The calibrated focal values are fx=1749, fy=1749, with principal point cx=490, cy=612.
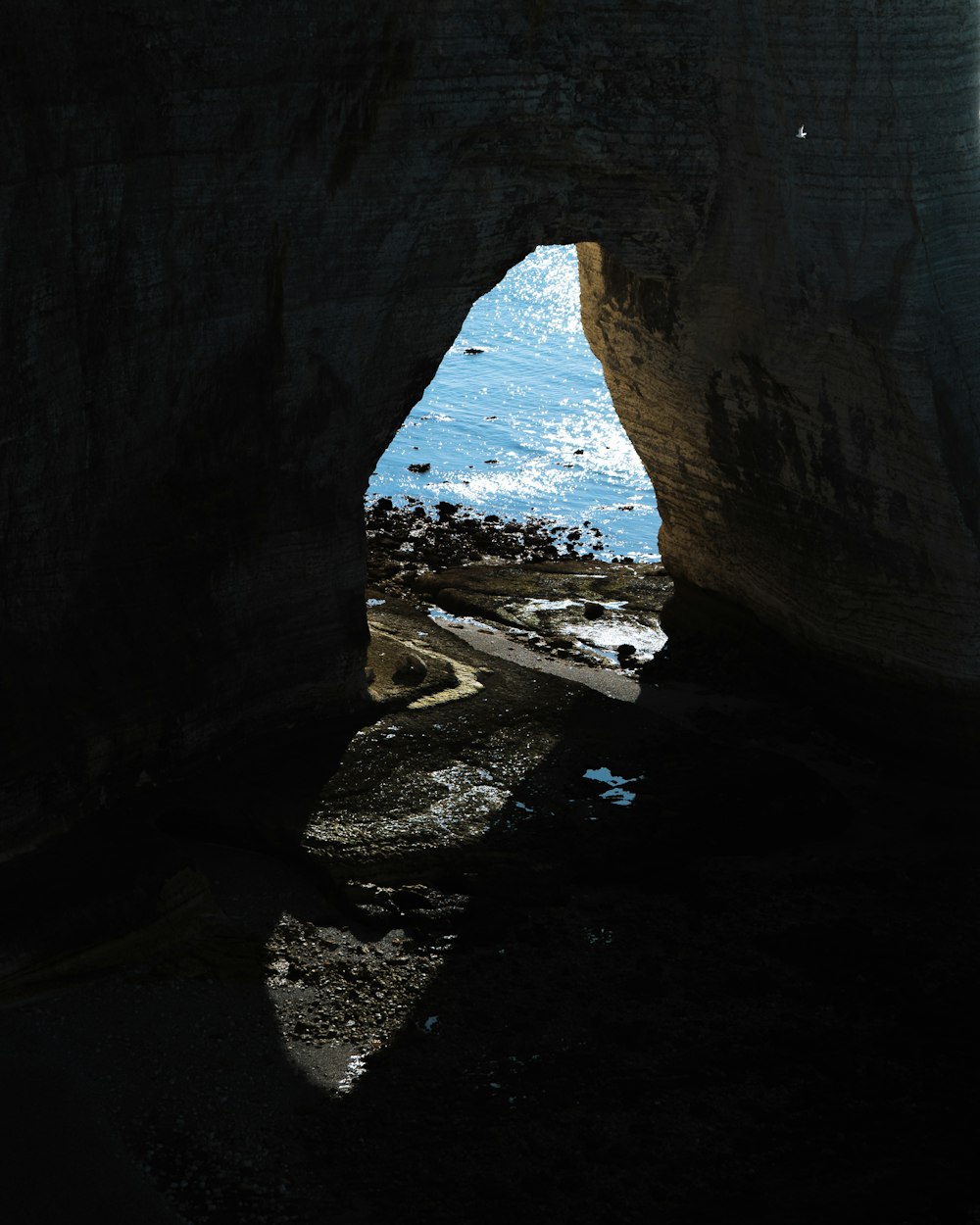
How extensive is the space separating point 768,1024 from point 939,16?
6.73 m

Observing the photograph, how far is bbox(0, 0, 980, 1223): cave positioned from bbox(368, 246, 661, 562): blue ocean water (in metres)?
4.29

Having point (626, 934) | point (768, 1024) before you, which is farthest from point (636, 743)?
point (768, 1024)

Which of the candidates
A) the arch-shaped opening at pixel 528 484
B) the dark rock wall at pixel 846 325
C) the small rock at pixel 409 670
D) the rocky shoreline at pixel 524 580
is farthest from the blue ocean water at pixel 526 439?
the small rock at pixel 409 670

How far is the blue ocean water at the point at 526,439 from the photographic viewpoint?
59.8 feet

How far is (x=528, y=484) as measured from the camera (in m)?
18.9

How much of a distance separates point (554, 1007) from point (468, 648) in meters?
4.68

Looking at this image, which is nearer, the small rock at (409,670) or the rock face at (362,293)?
the rock face at (362,293)

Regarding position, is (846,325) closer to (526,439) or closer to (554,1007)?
(554,1007)

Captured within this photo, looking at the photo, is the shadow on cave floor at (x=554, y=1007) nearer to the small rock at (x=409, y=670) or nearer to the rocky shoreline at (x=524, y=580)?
the small rock at (x=409, y=670)

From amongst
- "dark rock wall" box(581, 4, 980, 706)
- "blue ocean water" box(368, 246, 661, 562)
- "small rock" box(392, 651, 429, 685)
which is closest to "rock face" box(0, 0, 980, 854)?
"dark rock wall" box(581, 4, 980, 706)

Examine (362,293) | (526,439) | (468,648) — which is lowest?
(468,648)

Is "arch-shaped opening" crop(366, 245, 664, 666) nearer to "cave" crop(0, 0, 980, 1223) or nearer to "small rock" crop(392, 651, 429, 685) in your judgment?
"small rock" crop(392, 651, 429, 685)

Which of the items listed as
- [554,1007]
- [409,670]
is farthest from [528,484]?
[554,1007]

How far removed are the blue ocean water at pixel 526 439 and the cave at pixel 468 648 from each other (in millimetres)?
4285
